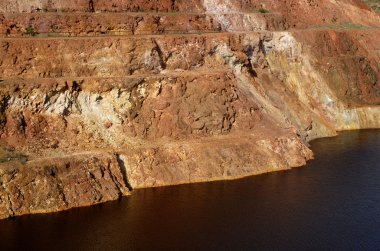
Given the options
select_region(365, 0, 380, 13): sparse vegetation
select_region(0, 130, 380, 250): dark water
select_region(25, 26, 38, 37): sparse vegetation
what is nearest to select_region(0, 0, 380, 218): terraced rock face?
select_region(25, 26, 38, 37): sparse vegetation

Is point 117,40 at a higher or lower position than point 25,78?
higher

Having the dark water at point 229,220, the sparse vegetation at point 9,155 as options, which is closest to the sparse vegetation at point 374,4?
the dark water at point 229,220

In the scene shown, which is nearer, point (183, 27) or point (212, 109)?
point (212, 109)

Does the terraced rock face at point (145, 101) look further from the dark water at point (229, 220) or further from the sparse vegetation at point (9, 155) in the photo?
the dark water at point (229, 220)

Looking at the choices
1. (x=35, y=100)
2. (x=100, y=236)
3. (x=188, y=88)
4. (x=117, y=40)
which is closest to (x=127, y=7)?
(x=117, y=40)

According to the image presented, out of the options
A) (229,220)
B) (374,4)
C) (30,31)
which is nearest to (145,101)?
(30,31)

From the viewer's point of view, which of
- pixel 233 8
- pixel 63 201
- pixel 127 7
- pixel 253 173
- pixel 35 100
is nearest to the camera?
pixel 63 201

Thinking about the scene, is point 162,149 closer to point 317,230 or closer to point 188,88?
point 188,88
